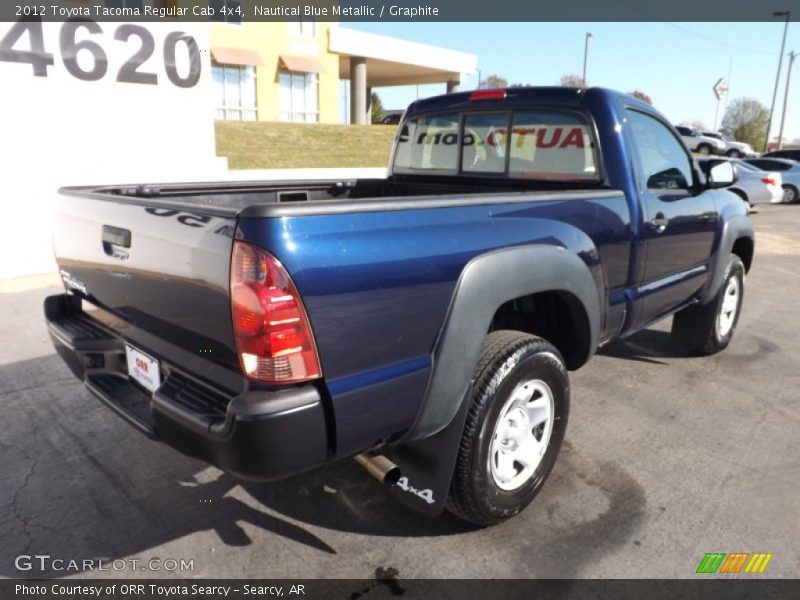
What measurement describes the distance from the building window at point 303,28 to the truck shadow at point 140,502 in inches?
955

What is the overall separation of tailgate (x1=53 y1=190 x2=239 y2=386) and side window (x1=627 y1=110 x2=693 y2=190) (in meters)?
2.55

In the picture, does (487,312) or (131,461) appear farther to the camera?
(131,461)

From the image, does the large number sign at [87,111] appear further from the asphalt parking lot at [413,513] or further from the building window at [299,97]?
the building window at [299,97]

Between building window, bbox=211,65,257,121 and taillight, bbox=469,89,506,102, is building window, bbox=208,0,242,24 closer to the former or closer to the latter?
building window, bbox=211,65,257,121

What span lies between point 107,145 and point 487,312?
7430mm

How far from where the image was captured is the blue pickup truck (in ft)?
6.41

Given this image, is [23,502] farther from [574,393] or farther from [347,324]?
[574,393]

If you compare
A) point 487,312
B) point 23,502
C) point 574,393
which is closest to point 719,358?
point 574,393

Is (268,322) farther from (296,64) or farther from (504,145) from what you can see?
(296,64)

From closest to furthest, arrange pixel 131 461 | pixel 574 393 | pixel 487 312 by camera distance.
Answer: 1. pixel 487 312
2. pixel 131 461
3. pixel 574 393

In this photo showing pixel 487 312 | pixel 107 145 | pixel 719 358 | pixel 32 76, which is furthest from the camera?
pixel 107 145

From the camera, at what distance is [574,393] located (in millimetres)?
4336

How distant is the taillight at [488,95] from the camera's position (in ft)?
12.5

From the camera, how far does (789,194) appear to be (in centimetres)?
1867
